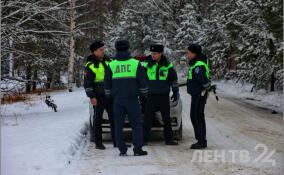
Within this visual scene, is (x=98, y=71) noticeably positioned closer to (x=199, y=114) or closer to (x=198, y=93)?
(x=198, y=93)

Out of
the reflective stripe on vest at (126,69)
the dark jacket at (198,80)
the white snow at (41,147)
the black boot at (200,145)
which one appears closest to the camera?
the white snow at (41,147)

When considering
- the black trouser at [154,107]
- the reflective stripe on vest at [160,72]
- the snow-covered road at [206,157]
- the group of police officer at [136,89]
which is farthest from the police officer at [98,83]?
the reflective stripe on vest at [160,72]

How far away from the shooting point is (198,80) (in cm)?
705

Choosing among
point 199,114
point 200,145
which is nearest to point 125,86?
point 199,114

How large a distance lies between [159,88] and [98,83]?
1.24 m

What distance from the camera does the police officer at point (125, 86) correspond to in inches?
248

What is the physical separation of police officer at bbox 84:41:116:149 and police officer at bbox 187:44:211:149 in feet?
5.44

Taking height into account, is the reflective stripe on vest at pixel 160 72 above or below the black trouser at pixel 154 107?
above

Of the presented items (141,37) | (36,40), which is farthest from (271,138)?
(141,37)

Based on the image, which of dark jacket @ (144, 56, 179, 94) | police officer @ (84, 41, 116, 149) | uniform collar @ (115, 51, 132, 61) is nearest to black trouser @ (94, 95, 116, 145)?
police officer @ (84, 41, 116, 149)

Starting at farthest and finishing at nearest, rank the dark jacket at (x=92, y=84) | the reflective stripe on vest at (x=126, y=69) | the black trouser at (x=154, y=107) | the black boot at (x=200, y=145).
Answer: the black trouser at (x=154, y=107) → the black boot at (x=200, y=145) → the dark jacket at (x=92, y=84) → the reflective stripe on vest at (x=126, y=69)

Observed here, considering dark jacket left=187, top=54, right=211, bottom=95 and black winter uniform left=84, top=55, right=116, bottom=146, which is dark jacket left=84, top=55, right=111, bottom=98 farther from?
dark jacket left=187, top=54, right=211, bottom=95

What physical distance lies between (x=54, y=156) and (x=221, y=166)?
8.75 ft

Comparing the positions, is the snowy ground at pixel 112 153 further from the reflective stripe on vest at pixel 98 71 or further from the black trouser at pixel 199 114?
the reflective stripe on vest at pixel 98 71
